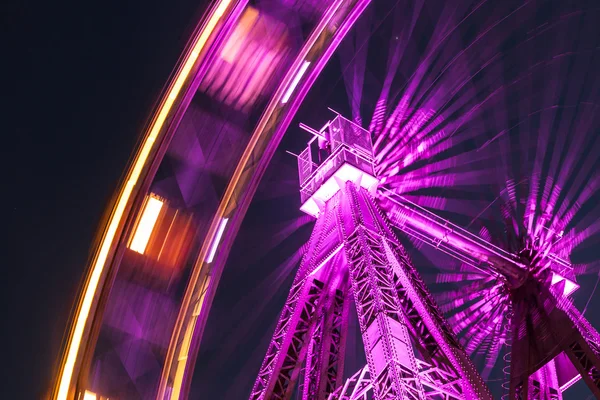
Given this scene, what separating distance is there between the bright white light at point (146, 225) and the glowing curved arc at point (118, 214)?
0.32 metres

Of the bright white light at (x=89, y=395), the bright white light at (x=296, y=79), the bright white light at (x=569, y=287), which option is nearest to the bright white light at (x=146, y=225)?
the bright white light at (x=89, y=395)

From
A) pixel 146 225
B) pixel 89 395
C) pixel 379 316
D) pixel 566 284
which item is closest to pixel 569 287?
pixel 566 284

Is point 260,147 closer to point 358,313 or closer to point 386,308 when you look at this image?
point 358,313

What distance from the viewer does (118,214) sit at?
720 cm

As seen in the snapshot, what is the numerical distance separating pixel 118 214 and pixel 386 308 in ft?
10.2

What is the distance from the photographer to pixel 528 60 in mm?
9383

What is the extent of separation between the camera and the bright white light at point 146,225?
7.45 metres

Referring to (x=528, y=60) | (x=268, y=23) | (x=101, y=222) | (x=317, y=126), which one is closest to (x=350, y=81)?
(x=317, y=126)

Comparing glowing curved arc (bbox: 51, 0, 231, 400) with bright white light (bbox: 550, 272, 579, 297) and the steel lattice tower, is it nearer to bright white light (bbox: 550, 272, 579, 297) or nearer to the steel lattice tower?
the steel lattice tower

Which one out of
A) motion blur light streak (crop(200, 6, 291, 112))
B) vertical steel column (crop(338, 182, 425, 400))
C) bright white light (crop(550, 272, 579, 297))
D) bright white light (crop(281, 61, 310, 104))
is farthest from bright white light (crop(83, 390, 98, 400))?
bright white light (crop(550, 272, 579, 297))

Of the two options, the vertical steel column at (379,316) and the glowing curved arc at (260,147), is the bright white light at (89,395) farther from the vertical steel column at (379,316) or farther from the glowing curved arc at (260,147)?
the vertical steel column at (379,316)

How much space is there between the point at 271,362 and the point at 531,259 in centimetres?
580

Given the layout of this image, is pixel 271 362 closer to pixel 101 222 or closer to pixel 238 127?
pixel 101 222

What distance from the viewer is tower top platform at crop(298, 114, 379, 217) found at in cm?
916
